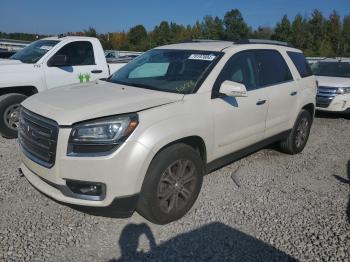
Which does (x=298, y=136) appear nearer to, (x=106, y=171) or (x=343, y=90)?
(x=106, y=171)

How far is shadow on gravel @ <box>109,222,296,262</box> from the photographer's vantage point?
10.9 ft

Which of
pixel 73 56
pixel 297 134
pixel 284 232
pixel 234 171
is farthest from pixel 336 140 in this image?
pixel 73 56

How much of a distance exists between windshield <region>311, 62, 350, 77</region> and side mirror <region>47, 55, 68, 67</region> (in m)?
7.30

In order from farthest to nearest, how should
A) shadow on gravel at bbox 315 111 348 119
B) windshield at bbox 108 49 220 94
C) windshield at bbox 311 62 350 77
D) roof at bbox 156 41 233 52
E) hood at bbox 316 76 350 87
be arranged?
1. windshield at bbox 311 62 350 77
2. shadow on gravel at bbox 315 111 348 119
3. hood at bbox 316 76 350 87
4. roof at bbox 156 41 233 52
5. windshield at bbox 108 49 220 94

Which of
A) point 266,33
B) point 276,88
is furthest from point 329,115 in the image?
point 266,33

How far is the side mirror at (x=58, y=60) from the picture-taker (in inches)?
268

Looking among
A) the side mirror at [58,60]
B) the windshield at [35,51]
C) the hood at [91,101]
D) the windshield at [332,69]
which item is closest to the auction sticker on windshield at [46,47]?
the windshield at [35,51]

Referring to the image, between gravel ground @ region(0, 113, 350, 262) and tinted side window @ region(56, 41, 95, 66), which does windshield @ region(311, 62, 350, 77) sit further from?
tinted side window @ region(56, 41, 95, 66)

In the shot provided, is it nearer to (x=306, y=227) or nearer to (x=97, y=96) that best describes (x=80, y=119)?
(x=97, y=96)

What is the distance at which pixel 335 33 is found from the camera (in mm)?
44375

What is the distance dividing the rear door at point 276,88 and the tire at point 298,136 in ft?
0.99

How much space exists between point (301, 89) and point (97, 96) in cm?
346

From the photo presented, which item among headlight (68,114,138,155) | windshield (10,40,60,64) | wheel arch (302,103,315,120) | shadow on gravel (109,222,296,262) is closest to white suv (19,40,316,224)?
headlight (68,114,138,155)

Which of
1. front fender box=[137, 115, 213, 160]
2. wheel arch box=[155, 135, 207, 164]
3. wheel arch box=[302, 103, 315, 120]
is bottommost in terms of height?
wheel arch box=[155, 135, 207, 164]
